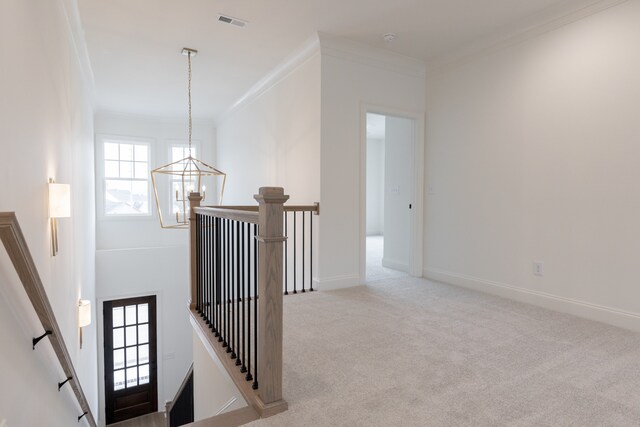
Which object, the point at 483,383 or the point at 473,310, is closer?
the point at 483,383

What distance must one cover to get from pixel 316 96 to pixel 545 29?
228cm

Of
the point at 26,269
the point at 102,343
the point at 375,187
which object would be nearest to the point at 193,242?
the point at 26,269

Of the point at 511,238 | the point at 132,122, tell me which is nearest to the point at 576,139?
the point at 511,238

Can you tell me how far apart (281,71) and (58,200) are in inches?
125

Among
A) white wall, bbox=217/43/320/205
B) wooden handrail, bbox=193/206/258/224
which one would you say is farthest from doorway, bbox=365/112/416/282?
wooden handrail, bbox=193/206/258/224

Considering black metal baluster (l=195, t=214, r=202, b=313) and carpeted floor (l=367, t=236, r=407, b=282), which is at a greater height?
black metal baluster (l=195, t=214, r=202, b=313)

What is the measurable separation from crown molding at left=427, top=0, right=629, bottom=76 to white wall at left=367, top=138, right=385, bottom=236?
6.15m

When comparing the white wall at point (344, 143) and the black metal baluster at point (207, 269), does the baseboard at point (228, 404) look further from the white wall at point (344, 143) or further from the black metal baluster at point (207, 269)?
the white wall at point (344, 143)

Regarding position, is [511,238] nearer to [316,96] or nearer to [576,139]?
[576,139]

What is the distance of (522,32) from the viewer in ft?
11.7

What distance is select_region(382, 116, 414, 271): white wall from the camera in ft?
16.8

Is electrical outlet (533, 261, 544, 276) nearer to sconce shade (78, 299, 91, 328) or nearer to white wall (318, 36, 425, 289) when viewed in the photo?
white wall (318, 36, 425, 289)

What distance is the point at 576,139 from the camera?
3.21m

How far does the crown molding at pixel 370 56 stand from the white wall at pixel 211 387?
10.6ft
